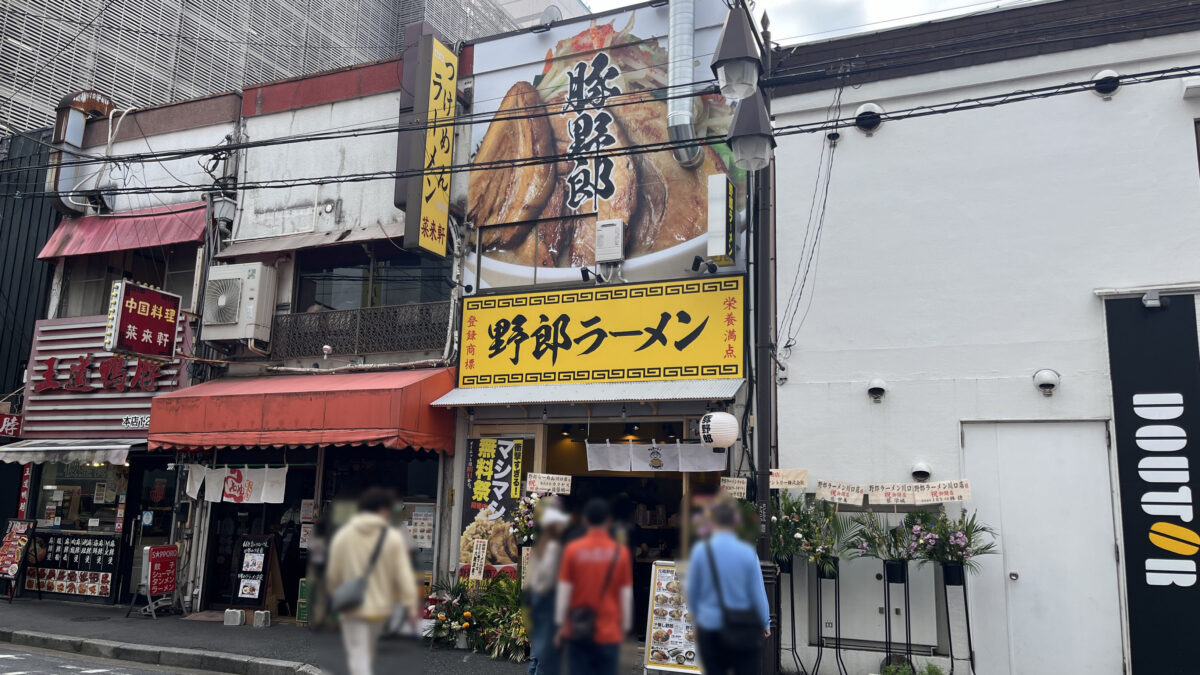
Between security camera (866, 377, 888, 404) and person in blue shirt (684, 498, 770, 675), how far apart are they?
6.78m

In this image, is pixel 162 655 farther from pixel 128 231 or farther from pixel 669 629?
pixel 128 231

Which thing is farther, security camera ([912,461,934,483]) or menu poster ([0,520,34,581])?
menu poster ([0,520,34,581])

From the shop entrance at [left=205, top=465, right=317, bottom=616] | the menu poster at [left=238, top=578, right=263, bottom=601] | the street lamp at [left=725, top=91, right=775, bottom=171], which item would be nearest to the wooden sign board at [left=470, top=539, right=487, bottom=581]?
the shop entrance at [left=205, top=465, right=317, bottom=616]

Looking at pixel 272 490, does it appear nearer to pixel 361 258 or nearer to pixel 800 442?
pixel 361 258

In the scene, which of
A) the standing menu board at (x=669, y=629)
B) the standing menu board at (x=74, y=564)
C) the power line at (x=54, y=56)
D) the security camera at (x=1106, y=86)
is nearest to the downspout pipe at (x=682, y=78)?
the security camera at (x=1106, y=86)

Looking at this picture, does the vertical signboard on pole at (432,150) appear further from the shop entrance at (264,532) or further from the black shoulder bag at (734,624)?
the black shoulder bag at (734,624)

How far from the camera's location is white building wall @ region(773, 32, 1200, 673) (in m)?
10.7

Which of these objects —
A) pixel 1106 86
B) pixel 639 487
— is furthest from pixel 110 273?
pixel 1106 86

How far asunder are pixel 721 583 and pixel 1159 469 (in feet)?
25.2

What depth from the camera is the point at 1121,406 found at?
1042 cm

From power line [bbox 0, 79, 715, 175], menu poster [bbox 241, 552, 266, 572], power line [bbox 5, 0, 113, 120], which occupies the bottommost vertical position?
menu poster [bbox 241, 552, 266, 572]

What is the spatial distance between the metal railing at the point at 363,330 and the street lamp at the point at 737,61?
22.9 ft

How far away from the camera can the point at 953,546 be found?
1017 centimetres

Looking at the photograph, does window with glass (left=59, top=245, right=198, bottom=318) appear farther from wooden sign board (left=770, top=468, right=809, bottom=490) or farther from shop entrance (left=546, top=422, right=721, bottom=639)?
wooden sign board (left=770, top=468, right=809, bottom=490)
